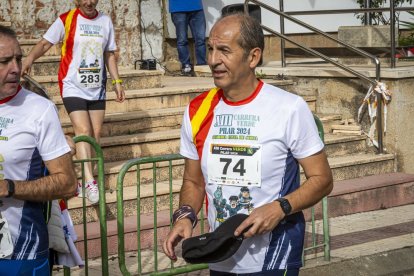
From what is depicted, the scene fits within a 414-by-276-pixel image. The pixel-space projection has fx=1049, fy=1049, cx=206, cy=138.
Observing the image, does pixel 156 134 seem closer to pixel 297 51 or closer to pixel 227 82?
pixel 297 51

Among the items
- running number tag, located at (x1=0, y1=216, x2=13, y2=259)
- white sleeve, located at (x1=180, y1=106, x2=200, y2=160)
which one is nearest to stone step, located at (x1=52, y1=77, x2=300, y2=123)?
white sleeve, located at (x1=180, y1=106, x2=200, y2=160)

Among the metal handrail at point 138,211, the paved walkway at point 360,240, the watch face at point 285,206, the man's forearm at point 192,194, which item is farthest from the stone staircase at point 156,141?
the watch face at point 285,206

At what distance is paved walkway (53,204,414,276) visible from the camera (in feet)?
28.2

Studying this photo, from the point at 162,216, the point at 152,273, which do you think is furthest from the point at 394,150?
the point at 152,273

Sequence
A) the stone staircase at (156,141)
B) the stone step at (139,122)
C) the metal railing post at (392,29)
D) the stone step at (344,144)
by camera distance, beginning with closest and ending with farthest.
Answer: the stone staircase at (156,141) → the stone step at (139,122) → the stone step at (344,144) → the metal railing post at (392,29)

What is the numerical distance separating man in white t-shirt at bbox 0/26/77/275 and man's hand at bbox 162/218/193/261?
505mm

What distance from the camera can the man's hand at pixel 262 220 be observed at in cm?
460

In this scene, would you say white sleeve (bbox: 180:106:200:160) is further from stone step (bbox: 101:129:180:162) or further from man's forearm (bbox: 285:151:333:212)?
stone step (bbox: 101:129:180:162)

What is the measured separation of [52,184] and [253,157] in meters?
0.93

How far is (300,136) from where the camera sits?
15.8 feet

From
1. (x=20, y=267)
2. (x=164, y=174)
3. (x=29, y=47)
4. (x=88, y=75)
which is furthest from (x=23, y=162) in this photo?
(x=29, y=47)

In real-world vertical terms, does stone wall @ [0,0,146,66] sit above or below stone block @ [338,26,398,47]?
above

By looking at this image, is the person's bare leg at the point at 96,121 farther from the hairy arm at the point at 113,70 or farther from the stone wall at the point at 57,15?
the stone wall at the point at 57,15

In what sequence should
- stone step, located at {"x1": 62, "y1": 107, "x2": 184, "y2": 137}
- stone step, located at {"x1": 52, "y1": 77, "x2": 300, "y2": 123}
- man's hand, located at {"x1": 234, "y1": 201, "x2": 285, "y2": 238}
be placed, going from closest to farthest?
1. man's hand, located at {"x1": 234, "y1": 201, "x2": 285, "y2": 238}
2. stone step, located at {"x1": 62, "y1": 107, "x2": 184, "y2": 137}
3. stone step, located at {"x1": 52, "y1": 77, "x2": 300, "y2": 123}
